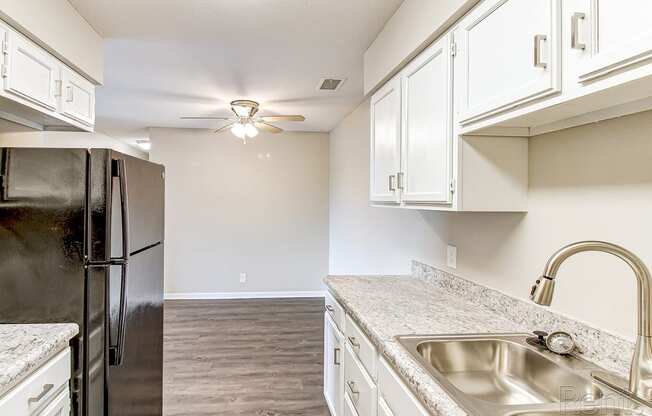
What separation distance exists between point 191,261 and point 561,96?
221 inches

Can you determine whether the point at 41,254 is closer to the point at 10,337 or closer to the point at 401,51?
the point at 10,337

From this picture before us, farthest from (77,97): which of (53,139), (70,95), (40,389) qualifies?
(53,139)

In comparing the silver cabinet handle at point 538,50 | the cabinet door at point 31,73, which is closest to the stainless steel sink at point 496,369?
the silver cabinet handle at point 538,50

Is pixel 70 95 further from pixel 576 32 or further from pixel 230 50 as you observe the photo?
pixel 576 32

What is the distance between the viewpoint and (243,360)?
3607 millimetres

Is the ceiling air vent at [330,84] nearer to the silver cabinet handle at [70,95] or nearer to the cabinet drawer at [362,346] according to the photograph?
the silver cabinet handle at [70,95]

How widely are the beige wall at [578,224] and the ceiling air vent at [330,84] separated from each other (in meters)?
1.69

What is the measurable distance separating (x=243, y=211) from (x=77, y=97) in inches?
146

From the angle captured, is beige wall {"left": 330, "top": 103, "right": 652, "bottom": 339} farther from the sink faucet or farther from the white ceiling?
the white ceiling

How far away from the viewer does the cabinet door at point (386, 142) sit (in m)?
2.23

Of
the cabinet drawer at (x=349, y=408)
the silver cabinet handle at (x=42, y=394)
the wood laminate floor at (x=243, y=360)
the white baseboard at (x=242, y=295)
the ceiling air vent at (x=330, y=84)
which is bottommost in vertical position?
the wood laminate floor at (x=243, y=360)

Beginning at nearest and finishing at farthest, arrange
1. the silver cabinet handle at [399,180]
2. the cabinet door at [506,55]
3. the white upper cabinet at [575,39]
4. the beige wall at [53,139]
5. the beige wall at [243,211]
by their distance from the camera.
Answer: the white upper cabinet at [575,39] < the cabinet door at [506,55] < the silver cabinet handle at [399,180] < the beige wall at [53,139] < the beige wall at [243,211]

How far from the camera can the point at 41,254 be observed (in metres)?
1.69

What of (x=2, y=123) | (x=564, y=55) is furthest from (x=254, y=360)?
(x=564, y=55)
